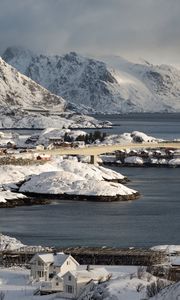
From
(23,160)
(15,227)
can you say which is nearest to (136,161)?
(23,160)

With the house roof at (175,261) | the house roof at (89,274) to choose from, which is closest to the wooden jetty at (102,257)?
the house roof at (175,261)

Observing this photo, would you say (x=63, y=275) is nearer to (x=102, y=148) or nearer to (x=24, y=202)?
(x=24, y=202)

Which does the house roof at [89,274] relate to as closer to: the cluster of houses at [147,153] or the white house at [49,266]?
the white house at [49,266]

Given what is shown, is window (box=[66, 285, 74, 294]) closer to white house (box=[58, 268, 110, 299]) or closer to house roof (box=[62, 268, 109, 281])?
white house (box=[58, 268, 110, 299])

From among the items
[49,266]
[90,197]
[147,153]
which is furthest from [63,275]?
[147,153]

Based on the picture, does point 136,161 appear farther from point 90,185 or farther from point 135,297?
point 135,297

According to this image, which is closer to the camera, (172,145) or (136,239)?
(136,239)

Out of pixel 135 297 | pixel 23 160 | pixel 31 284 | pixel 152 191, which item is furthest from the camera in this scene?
pixel 23 160
